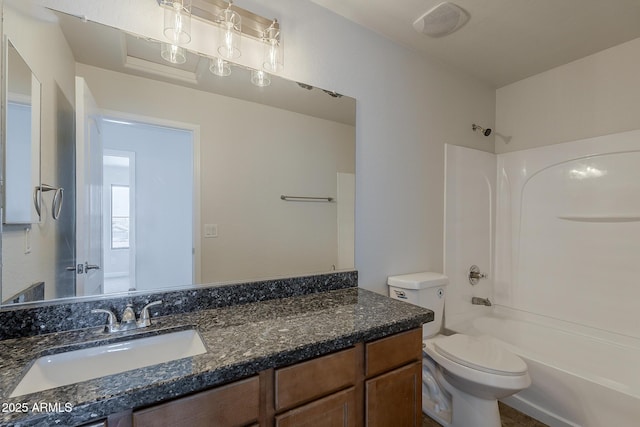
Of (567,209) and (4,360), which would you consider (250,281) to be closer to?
(4,360)

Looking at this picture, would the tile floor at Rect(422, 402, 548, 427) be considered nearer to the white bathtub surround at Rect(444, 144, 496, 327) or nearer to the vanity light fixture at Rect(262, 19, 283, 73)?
the white bathtub surround at Rect(444, 144, 496, 327)

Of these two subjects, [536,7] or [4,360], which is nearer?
[4,360]

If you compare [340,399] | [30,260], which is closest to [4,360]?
[30,260]

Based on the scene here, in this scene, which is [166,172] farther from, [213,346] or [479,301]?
[479,301]

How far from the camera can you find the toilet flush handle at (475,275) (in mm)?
2447

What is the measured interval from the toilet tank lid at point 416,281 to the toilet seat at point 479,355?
0.36 meters

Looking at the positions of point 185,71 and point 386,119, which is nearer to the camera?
point 185,71

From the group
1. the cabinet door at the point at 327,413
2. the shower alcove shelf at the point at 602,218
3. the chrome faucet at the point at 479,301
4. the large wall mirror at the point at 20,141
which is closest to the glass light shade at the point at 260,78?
the large wall mirror at the point at 20,141

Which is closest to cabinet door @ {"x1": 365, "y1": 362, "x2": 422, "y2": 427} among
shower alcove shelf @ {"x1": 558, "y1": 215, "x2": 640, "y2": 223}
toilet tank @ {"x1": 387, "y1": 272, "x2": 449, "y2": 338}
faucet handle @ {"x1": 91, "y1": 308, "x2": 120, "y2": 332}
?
toilet tank @ {"x1": 387, "y1": 272, "x2": 449, "y2": 338}

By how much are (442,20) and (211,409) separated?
84.2 inches

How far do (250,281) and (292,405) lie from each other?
0.60m

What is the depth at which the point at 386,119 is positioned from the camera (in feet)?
6.33

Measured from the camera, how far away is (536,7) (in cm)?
166

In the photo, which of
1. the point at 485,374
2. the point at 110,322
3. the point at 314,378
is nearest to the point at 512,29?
the point at 485,374
